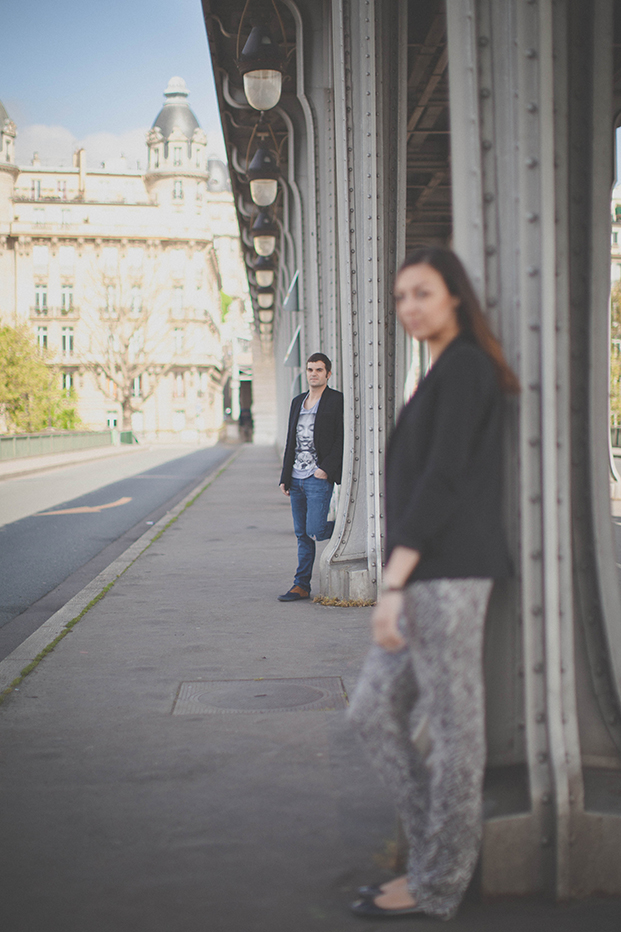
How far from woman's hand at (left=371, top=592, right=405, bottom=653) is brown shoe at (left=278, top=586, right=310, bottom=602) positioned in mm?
5393

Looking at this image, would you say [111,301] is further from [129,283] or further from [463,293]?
[463,293]

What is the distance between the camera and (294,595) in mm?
7977

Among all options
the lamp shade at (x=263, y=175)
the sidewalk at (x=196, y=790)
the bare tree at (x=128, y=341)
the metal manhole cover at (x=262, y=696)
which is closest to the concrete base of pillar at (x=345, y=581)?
the sidewalk at (x=196, y=790)

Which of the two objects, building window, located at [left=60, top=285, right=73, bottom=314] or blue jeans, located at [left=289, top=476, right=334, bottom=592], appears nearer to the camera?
blue jeans, located at [left=289, top=476, right=334, bottom=592]

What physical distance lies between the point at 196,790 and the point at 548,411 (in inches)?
80.8

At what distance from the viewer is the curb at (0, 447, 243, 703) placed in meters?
5.63

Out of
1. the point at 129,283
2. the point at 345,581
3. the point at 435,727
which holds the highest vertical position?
the point at 129,283

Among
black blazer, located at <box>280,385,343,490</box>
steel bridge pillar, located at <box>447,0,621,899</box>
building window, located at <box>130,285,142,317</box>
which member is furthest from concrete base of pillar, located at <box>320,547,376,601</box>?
building window, located at <box>130,285,142,317</box>

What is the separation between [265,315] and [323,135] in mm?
27994

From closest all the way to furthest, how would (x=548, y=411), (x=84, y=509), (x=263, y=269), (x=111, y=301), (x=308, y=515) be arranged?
1. (x=548, y=411)
2. (x=308, y=515)
3. (x=84, y=509)
4. (x=263, y=269)
5. (x=111, y=301)

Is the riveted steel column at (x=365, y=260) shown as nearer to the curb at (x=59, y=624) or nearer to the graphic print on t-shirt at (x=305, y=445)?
the graphic print on t-shirt at (x=305, y=445)

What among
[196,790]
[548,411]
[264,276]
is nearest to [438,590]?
[548,411]

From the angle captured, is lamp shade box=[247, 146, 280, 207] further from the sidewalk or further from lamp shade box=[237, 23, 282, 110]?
the sidewalk

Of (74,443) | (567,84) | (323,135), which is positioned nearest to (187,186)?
(74,443)
